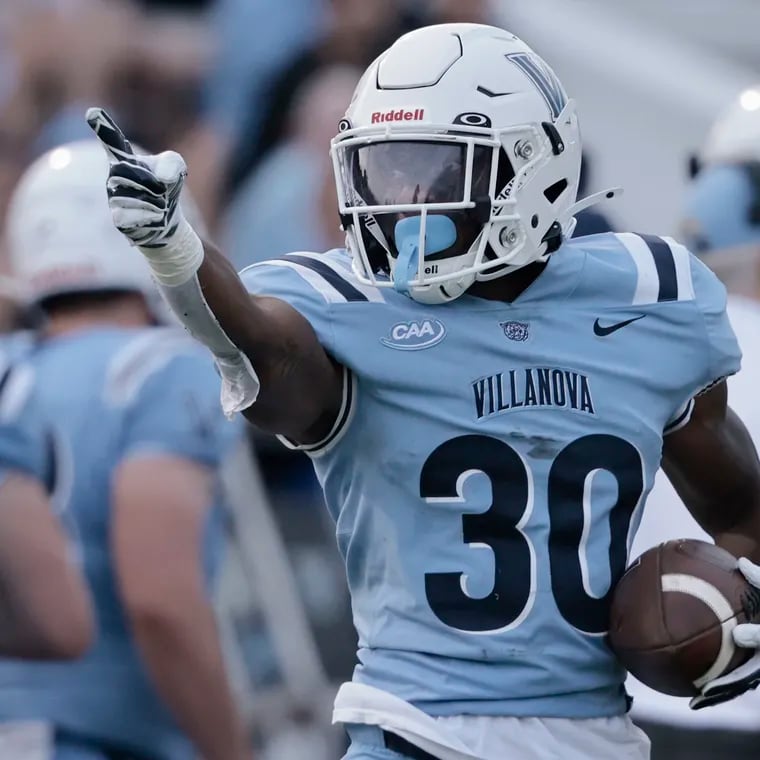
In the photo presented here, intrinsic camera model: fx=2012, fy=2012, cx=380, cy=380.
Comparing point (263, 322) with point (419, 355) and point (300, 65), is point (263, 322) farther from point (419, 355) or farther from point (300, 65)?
point (300, 65)

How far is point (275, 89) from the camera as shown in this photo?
8.22m

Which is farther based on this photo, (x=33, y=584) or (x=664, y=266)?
(x=33, y=584)

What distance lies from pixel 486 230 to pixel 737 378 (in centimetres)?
142

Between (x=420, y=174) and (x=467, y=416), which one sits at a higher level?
(x=420, y=174)

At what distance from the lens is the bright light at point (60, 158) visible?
5.14 m

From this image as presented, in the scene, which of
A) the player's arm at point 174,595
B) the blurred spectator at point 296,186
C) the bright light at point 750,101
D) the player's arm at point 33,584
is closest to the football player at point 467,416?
the player's arm at point 33,584

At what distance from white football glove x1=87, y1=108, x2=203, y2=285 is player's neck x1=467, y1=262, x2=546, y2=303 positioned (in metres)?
0.67

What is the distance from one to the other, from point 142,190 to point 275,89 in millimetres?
5591

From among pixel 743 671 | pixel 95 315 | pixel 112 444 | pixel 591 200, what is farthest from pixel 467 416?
pixel 95 315

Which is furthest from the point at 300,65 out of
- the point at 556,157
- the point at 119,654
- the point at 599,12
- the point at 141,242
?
the point at 141,242

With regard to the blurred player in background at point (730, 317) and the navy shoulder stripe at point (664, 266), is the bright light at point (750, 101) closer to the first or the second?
the blurred player in background at point (730, 317)

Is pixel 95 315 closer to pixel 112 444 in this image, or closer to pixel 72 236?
pixel 72 236

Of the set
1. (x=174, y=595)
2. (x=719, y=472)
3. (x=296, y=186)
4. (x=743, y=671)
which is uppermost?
(x=719, y=472)

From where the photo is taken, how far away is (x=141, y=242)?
2.76 meters
